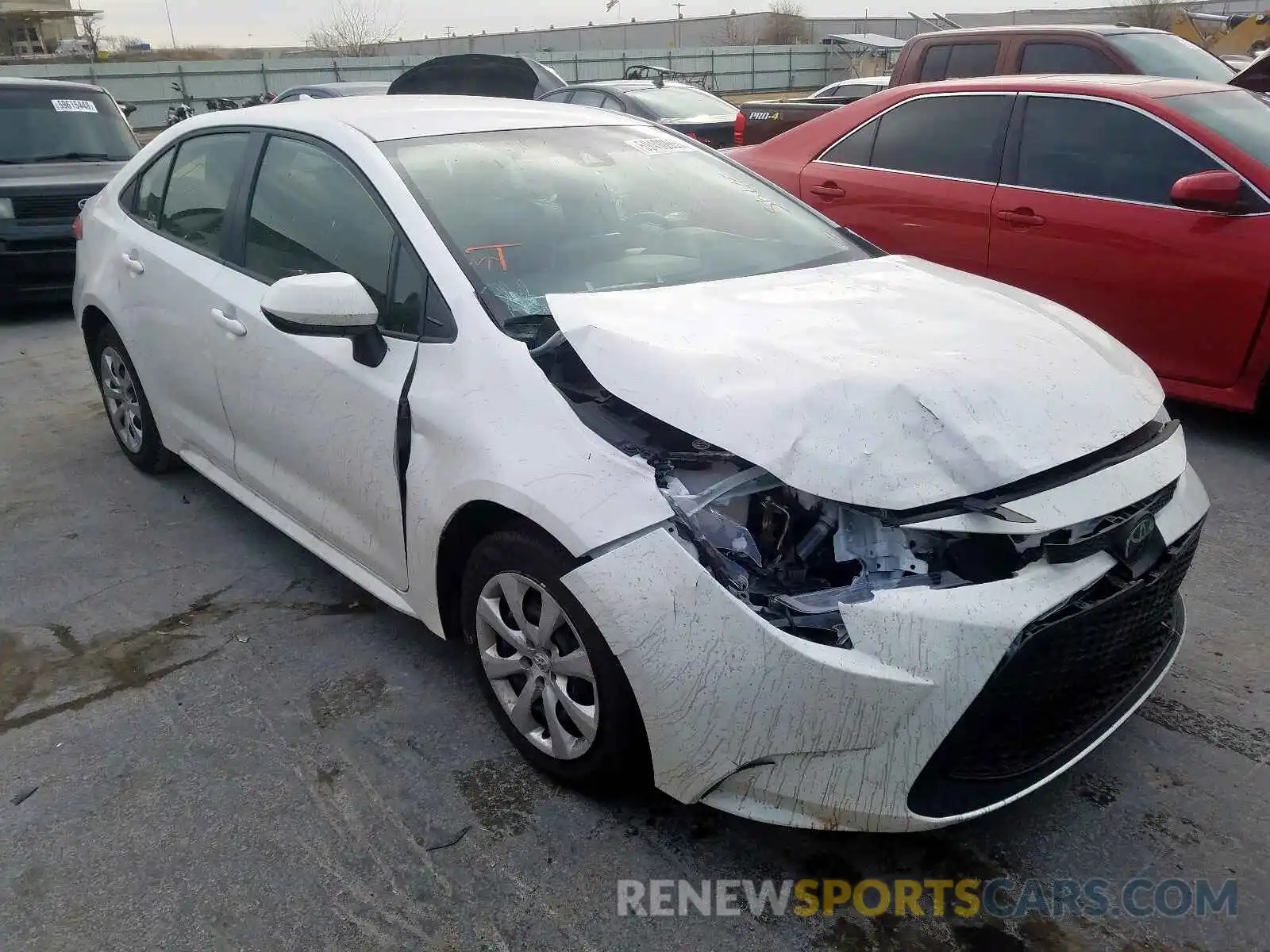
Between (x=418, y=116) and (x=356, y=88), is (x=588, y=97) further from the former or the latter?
(x=418, y=116)

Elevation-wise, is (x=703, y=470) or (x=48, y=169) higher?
(x=703, y=470)

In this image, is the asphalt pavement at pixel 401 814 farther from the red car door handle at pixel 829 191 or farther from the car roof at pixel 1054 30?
the car roof at pixel 1054 30

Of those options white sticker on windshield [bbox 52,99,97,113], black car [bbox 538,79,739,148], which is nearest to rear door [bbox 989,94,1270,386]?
black car [bbox 538,79,739,148]

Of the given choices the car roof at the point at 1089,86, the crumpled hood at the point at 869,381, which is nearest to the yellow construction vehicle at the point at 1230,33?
the car roof at the point at 1089,86

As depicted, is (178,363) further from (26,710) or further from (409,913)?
(409,913)

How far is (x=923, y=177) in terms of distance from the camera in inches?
214

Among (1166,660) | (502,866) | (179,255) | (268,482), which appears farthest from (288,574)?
(1166,660)

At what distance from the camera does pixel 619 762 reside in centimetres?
237

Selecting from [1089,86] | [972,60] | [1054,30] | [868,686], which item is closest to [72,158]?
[972,60]

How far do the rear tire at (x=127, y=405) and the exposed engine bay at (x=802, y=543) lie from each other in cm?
301

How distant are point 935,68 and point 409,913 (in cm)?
764

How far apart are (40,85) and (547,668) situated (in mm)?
8470

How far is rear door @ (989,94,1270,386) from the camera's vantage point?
442cm

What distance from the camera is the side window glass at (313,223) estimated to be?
294cm
